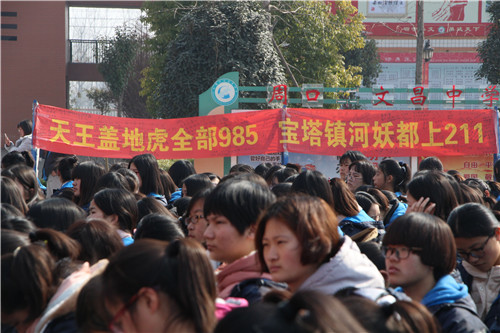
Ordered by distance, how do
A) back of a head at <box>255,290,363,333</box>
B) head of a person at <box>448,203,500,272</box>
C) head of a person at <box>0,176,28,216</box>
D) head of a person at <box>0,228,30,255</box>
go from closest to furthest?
back of a head at <box>255,290,363,333</box>, head of a person at <box>0,228,30,255</box>, head of a person at <box>448,203,500,272</box>, head of a person at <box>0,176,28,216</box>

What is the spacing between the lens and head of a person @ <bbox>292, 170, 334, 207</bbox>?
3.66 meters

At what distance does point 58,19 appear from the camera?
72.8 ft

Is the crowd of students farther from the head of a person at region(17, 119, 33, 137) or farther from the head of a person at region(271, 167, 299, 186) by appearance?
the head of a person at region(17, 119, 33, 137)

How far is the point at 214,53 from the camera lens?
52.6 feet

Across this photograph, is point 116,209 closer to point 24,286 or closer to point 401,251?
point 24,286

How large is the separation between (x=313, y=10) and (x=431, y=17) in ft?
55.7

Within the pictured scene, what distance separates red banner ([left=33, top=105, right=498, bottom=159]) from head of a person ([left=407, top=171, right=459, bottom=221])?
5696 mm

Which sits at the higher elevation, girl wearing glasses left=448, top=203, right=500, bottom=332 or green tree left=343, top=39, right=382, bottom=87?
green tree left=343, top=39, right=382, bottom=87

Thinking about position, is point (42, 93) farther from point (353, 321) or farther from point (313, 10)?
point (353, 321)

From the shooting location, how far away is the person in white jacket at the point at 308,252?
7.01ft

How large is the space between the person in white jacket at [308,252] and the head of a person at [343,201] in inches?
65.0

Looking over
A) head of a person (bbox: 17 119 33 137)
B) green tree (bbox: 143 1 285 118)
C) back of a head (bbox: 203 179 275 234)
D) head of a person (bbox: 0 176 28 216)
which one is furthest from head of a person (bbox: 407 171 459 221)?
green tree (bbox: 143 1 285 118)

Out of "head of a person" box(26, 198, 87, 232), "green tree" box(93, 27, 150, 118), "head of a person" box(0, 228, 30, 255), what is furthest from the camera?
"green tree" box(93, 27, 150, 118)

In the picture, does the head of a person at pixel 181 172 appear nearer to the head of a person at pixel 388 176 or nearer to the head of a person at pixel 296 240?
the head of a person at pixel 388 176
